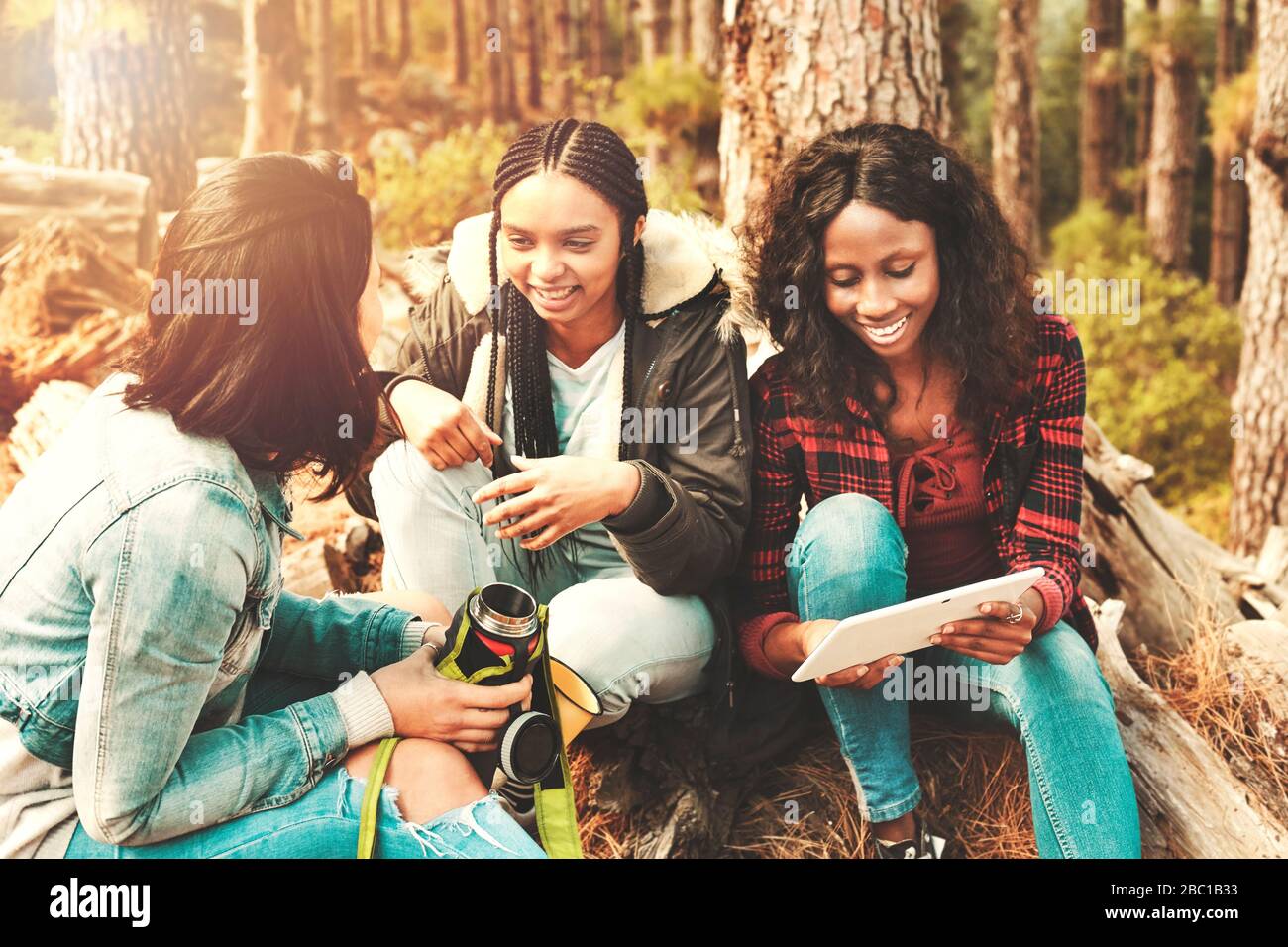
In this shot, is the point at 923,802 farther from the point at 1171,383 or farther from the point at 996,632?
the point at 1171,383

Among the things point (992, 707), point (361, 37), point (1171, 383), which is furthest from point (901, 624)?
point (361, 37)

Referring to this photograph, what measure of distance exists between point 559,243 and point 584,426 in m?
0.38

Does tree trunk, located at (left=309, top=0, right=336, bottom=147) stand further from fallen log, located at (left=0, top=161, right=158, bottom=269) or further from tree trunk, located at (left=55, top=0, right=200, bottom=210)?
fallen log, located at (left=0, top=161, right=158, bottom=269)

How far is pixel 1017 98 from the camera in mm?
7125

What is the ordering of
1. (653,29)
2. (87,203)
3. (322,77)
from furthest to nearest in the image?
(653,29) → (322,77) → (87,203)

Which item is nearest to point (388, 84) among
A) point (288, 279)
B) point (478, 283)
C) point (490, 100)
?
point (490, 100)

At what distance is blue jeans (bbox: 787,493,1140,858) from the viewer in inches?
74.0

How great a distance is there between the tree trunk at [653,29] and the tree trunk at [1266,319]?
13.5 feet

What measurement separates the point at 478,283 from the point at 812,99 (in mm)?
1225

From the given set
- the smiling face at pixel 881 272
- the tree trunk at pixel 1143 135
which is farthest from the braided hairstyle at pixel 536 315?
the tree trunk at pixel 1143 135

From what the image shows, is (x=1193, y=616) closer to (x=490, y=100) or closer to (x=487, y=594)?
(x=487, y=594)

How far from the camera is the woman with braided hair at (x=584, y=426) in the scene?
1938 millimetres

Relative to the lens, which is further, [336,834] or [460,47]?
[460,47]

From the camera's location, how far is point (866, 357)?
217 centimetres
